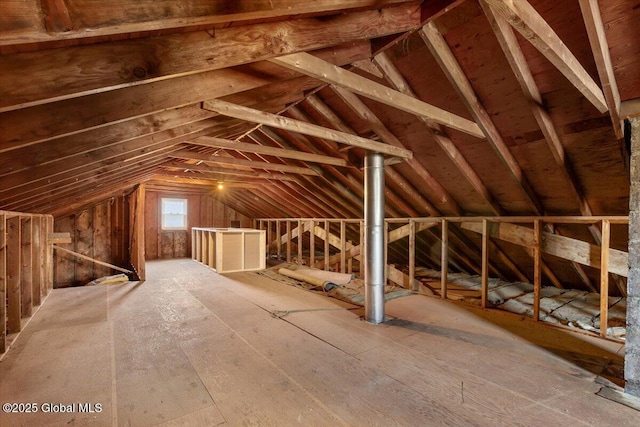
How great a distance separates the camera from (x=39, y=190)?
2506 millimetres

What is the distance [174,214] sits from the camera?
859 centimetres

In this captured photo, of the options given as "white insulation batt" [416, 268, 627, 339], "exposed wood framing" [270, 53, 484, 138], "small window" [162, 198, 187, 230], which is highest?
"exposed wood framing" [270, 53, 484, 138]

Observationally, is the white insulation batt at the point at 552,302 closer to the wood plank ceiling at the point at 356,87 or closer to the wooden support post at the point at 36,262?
the wood plank ceiling at the point at 356,87

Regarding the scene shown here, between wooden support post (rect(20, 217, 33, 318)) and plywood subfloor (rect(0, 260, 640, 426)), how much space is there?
0.22 meters

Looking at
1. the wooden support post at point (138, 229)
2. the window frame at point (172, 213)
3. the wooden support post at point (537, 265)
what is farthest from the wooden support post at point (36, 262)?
the wooden support post at point (537, 265)

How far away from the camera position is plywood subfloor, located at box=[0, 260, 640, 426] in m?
1.68

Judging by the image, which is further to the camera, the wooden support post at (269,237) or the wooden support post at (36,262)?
the wooden support post at (269,237)

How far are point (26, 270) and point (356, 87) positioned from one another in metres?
4.12

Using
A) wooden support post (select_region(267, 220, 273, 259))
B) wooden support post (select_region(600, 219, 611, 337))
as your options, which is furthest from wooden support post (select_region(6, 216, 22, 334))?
wooden support post (select_region(267, 220, 273, 259))

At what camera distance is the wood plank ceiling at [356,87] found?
909mm

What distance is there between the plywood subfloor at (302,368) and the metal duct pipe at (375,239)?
0.24m

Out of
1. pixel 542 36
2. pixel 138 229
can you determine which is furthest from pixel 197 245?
pixel 542 36

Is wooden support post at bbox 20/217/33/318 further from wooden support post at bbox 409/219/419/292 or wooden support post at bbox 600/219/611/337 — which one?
wooden support post at bbox 600/219/611/337

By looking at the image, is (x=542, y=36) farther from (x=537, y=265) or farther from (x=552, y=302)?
(x=552, y=302)
